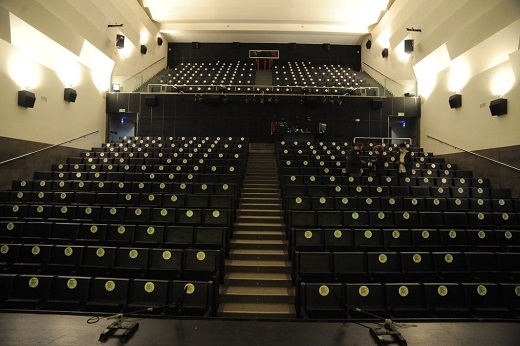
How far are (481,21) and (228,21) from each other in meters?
8.44

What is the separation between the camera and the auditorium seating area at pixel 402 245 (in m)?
2.54

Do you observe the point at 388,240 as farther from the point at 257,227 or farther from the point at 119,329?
the point at 119,329

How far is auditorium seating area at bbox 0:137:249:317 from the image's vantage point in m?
2.52

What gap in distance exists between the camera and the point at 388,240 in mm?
3488

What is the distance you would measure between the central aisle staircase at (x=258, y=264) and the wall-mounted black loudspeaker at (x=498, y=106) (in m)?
3.97

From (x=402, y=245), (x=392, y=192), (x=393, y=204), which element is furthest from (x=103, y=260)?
(x=392, y=192)

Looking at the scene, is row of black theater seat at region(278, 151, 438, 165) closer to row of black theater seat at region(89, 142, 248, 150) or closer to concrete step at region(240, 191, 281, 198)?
concrete step at region(240, 191, 281, 198)

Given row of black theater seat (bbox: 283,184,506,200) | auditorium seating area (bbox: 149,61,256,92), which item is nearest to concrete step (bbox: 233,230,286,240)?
row of black theater seat (bbox: 283,184,506,200)

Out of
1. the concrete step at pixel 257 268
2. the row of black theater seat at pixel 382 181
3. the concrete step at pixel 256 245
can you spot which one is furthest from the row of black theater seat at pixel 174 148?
the concrete step at pixel 257 268

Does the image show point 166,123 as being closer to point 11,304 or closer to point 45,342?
point 11,304

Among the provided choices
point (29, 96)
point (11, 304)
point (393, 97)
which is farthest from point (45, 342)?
point (393, 97)

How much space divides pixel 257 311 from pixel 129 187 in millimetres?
3008

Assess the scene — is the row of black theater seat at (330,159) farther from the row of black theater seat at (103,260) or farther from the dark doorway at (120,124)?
the dark doorway at (120,124)

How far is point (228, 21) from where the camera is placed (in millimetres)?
12188
